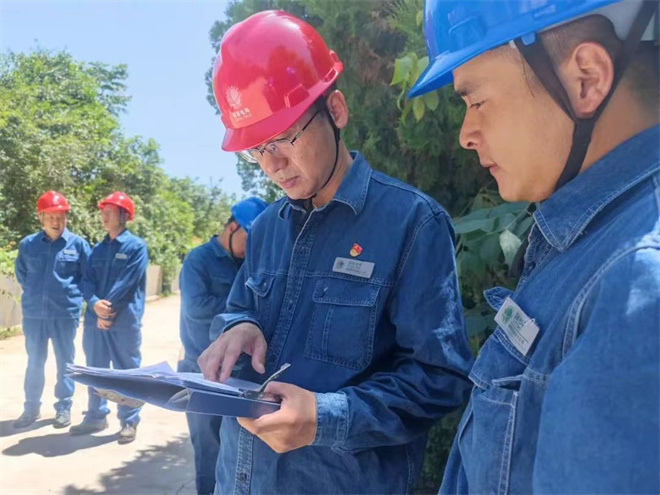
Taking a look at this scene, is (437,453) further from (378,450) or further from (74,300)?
A: (74,300)

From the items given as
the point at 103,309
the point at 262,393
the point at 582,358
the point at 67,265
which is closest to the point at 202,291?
the point at 103,309

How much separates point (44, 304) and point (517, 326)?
610cm

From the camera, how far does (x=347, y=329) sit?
5.16 ft

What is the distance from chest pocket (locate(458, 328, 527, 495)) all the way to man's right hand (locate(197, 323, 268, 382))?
739mm

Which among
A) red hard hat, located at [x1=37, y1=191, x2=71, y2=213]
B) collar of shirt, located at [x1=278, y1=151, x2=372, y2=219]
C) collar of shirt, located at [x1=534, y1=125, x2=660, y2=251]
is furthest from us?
red hard hat, located at [x1=37, y1=191, x2=71, y2=213]

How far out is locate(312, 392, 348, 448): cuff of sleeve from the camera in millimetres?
1415

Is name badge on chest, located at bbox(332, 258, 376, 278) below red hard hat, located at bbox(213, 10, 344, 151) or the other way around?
below

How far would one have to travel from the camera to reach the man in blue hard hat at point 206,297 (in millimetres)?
4121

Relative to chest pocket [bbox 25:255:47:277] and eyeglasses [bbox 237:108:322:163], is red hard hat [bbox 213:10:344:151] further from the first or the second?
chest pocket [bbox 25:255:47:277]

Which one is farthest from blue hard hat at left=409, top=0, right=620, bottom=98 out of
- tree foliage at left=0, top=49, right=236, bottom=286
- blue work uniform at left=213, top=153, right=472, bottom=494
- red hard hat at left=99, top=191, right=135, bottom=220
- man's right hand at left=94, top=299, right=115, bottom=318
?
red hard hat at left=99, top=191, right=135, bottom=220

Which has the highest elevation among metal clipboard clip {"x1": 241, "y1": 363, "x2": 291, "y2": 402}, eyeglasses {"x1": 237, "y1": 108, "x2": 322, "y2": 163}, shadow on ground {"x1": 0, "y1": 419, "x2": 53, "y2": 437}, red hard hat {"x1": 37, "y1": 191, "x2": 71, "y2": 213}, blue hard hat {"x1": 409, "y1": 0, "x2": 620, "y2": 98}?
red hard hat {"x1": 37, "y1": 191, "x2": 71, "y2": 213}

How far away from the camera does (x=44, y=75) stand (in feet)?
14.4

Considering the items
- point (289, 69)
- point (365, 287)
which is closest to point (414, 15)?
point (289, 69)

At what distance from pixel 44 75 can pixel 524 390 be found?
4456 mm
